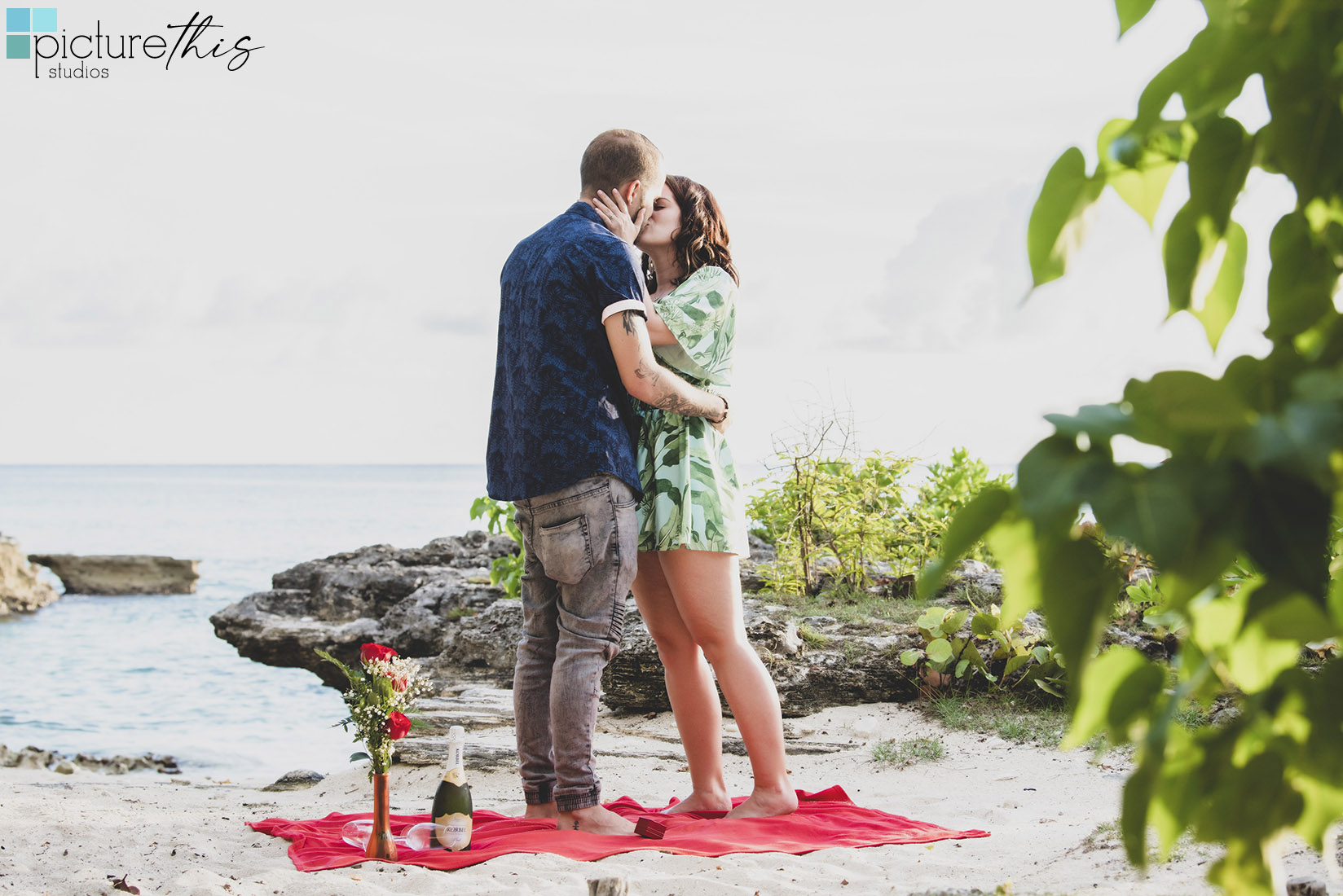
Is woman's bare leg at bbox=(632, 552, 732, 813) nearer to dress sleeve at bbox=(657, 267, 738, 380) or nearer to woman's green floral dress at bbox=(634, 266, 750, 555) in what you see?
woman's green floral dress at bbox=(634, 266, 750, 555)

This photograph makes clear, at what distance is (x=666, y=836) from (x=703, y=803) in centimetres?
41

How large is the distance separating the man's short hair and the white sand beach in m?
2.35

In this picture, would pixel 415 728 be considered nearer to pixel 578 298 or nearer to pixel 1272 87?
pixel 578 298

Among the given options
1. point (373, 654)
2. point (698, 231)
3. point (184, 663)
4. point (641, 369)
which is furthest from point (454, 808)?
point (184, 663)

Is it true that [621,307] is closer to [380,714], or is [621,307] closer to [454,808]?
[380,714]

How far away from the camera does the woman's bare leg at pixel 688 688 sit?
385 centimetres

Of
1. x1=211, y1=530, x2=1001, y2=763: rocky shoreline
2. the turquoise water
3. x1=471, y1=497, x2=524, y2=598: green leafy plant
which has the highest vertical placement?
x1=471, y1=497, x2=524, y2=598: green leafy plant

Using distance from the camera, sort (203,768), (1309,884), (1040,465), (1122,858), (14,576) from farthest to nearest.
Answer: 1. (14,576)
2. (203,768)
3. (1122,858)
4. (1309,884)
5. (1040,465)

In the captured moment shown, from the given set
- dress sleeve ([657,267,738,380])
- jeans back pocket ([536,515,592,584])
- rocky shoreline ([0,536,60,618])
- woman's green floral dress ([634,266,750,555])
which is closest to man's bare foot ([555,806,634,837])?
jeans back pocket ([536,515,592,584])

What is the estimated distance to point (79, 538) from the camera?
55812 mm

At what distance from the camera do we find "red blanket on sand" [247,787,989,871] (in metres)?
3.33

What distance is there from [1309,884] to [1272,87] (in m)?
2.21

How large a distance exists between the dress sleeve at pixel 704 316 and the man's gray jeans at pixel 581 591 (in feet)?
1.86

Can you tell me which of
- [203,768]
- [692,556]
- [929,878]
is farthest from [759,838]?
[203,768]
